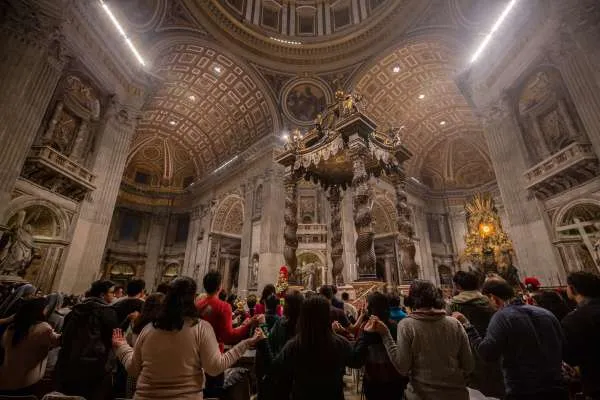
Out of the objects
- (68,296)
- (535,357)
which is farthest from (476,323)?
(68,296)

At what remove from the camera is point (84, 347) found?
2.16 meters

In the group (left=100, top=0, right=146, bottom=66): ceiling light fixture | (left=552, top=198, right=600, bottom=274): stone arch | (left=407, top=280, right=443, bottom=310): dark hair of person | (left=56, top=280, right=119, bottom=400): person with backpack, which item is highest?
(left=100, top=0, right=146, bottom=66): ceiling light fixture

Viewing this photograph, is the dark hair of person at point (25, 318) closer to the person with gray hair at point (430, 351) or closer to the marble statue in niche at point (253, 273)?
the person with gray hair at point (430, 351)

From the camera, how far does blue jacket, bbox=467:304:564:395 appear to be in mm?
1782

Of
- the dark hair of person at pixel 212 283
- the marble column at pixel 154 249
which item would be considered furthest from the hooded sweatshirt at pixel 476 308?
the marble column at pixel 154 249

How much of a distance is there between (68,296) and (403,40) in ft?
54.7

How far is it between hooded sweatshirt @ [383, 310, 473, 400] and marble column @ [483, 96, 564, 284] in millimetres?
8433

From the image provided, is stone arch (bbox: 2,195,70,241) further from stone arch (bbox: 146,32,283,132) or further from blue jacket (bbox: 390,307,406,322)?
blue jacket (bbox: 390,307,406,322)

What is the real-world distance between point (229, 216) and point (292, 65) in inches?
410

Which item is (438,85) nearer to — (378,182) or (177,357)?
(378,182)

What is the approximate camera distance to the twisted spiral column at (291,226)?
293 inches

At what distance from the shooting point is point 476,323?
2.59 meters

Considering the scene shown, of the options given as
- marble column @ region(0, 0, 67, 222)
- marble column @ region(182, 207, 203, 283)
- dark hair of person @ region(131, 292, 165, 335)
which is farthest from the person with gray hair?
marble column @ region(182, 207, 203, 283)

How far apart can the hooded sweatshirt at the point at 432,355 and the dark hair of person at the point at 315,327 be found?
0.50 meters
